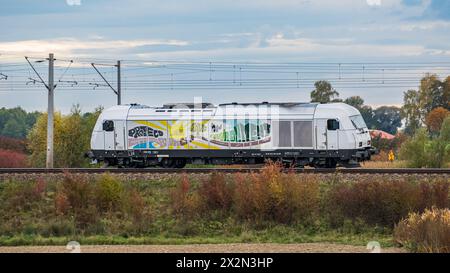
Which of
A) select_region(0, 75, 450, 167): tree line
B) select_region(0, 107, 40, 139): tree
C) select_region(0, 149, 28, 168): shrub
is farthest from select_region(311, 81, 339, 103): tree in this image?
select_region(0, 107, 40, 139): tree

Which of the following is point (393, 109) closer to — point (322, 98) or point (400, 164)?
point (322, 98)

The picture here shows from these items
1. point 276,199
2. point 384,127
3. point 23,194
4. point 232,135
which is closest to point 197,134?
point 232,135

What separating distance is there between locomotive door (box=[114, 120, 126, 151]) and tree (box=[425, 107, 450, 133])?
195 feet

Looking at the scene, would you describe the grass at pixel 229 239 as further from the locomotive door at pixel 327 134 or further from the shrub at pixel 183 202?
the locomotive door at pixel 327 134

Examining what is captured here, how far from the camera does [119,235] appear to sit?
29.7 meters

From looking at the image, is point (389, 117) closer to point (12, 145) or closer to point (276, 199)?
point (12, 145)

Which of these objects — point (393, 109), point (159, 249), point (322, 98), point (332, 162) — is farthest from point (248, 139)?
point (393, 109)

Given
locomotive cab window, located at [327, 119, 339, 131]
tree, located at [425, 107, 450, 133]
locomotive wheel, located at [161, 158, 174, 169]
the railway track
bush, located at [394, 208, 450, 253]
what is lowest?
bush, located at [394, 208, 450, 253]

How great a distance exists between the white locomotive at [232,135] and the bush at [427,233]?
49.2ft

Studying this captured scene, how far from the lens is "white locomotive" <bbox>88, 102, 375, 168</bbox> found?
41062 mm

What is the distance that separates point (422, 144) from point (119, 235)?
29.1 meters

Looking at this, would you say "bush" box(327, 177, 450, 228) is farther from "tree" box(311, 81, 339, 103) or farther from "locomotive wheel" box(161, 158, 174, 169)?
"tree" box(311, 81, 339, 103)

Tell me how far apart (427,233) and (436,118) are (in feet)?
249

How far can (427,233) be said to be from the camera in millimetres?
23312
